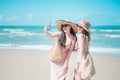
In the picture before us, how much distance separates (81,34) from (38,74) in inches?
117

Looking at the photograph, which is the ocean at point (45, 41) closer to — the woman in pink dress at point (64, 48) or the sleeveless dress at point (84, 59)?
the woman in pink dress at point (64, 48)

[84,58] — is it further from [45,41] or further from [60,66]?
[45,41]

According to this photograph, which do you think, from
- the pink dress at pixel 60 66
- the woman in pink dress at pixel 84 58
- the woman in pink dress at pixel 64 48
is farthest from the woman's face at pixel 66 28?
the woman in pink dress at pixel 84 58

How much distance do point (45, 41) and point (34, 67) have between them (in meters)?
8.53

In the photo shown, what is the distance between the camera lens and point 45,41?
57.4ft

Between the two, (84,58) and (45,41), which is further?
(45,41)

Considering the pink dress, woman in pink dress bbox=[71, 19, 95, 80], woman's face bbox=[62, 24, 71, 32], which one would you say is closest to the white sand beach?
the pink dress

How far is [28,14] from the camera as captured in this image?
25.5 m

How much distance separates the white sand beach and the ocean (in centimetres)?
254

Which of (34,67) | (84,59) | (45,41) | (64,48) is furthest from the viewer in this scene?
(45,41)

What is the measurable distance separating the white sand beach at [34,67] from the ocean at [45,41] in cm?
254

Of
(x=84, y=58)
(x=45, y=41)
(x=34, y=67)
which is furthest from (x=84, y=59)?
(x=45, y=41)

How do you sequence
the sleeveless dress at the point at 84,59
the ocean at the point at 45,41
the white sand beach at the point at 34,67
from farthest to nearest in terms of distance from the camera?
the ocean at the point at 45,41 → the white sand beach at the point at 34,67 → the sleeveless dress at the point at 84,59

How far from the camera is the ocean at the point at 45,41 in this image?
14197 mm
